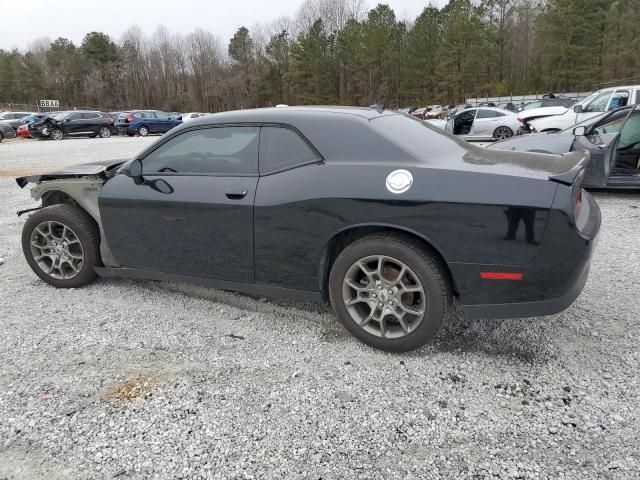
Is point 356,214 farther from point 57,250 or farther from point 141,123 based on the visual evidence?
point 141,123

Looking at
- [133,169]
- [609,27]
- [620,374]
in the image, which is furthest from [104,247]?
[609,27]

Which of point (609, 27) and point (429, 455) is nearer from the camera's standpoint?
point (429, 455)

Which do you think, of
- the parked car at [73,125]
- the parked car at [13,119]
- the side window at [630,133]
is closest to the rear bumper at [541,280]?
the side window at [630,133]

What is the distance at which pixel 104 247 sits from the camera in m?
4.02

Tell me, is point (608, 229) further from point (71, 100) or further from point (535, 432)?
point (71, 100)

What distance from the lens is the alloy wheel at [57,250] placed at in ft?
13.6

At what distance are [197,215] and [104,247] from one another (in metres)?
1.14

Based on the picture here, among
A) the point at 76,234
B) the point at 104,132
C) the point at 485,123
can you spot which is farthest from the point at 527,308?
the point at 104,132

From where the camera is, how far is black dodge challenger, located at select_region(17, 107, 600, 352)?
2.67 meters

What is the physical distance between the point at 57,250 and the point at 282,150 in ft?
7.62

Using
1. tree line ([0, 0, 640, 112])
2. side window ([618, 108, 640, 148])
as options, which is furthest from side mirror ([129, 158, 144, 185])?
tree line ([0, 0, 640, 112])

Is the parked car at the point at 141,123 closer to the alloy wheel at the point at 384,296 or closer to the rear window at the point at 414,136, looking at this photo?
the rear window at the point at 414,136

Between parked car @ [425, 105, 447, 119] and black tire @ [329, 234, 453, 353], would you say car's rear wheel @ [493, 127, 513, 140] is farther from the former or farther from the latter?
parked car @ [425, 105, 447, 119]

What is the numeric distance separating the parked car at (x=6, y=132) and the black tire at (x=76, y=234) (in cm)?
2761
